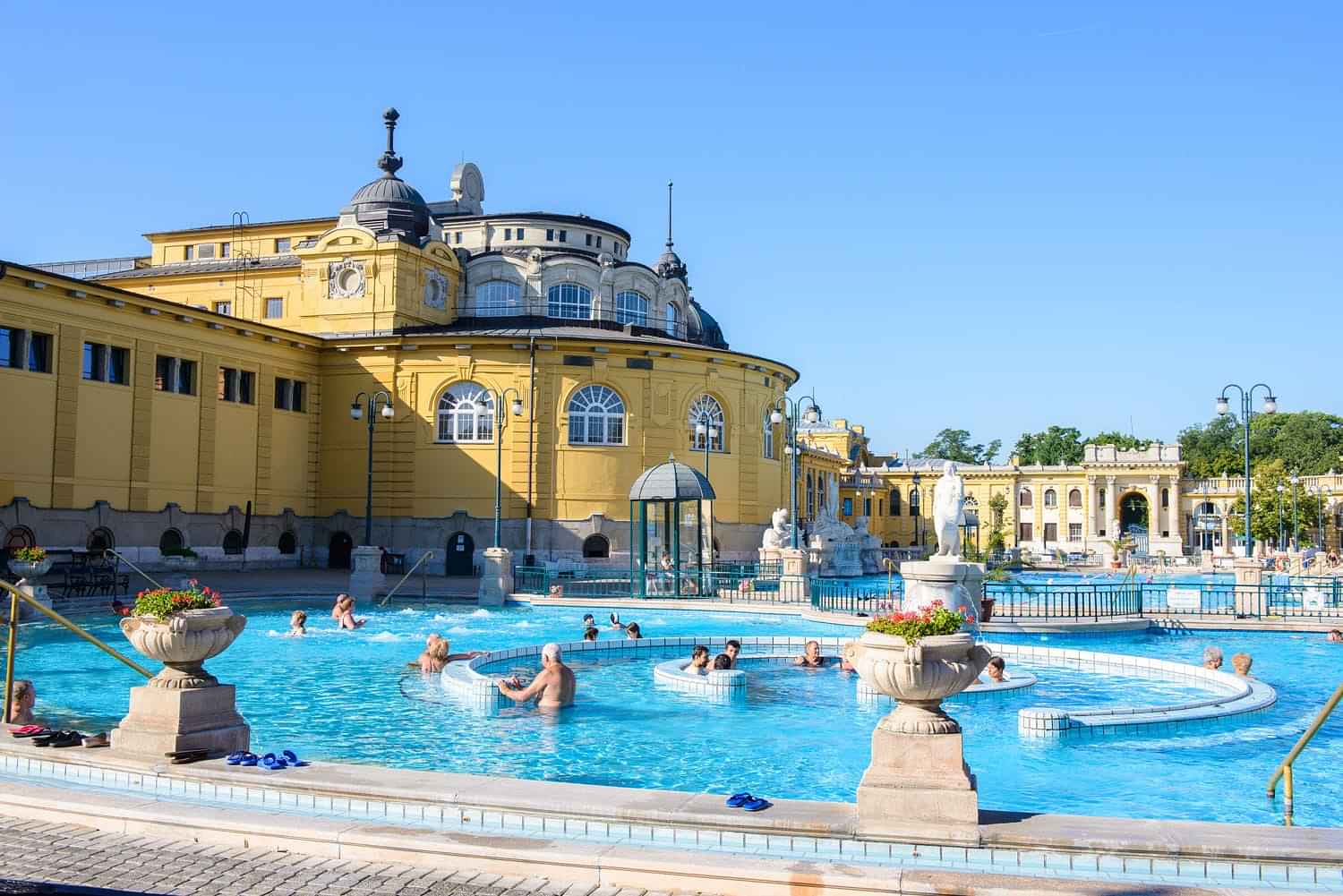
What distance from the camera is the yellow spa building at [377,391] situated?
3591 cm

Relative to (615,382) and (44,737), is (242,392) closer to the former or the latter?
(615,382)

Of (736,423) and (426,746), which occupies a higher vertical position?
(736,423)

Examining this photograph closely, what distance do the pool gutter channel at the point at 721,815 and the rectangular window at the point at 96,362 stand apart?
30.2 m

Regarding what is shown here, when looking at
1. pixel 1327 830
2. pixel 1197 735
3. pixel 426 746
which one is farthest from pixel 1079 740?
pixel 426 746

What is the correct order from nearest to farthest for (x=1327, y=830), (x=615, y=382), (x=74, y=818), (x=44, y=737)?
(x=1327, y=830) < (x=74, y=818) < (x=44, y=737) < (x=615, y=382)

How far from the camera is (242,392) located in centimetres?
4291

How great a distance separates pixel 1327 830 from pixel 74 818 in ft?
28.4

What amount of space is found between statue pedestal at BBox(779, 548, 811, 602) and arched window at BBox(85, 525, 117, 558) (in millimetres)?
20124

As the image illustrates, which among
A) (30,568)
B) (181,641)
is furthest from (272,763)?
(30,568)

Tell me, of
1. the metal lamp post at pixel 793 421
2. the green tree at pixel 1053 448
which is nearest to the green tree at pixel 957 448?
the green tree at pixel 1053 448

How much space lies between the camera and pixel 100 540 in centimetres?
3581

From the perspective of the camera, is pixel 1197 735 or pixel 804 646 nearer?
pixel 1197 735

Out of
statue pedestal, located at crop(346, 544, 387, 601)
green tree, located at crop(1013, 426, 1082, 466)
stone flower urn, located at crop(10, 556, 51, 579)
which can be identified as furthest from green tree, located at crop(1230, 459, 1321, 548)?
stone flower urn, located at crop(10, 556, 51, 579)

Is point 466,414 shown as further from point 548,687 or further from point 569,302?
point 548,687
